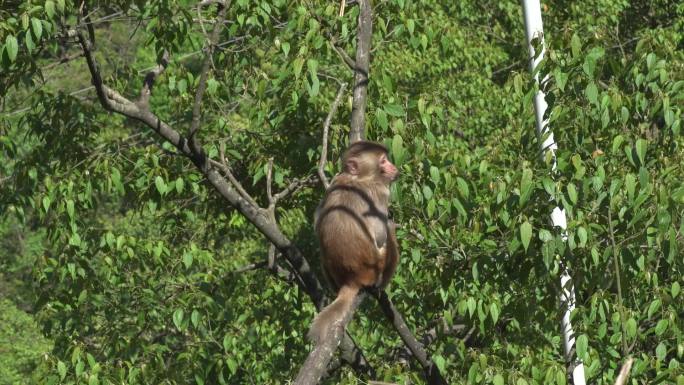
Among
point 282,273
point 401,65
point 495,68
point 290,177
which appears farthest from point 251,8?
point 495,68

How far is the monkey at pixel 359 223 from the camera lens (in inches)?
202

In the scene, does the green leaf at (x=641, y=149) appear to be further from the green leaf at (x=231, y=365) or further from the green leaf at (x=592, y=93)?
the green leaf at (x=231, y=365)

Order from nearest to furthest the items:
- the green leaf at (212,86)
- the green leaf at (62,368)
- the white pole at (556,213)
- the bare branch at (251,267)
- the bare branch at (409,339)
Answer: the bare branch at (409,339) → the white pole at (556,213) → the green leaf at (62,368) → the green leaf at (212,86) → the bare branch at (251,267)

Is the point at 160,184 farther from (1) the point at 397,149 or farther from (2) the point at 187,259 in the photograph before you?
(1) the point at 397,149

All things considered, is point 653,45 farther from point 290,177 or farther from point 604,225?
point 290,177

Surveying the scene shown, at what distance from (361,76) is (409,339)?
1200 mm

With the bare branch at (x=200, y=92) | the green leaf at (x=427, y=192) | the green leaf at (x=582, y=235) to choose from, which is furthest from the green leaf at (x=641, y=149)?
the bare branch at (x=200, y=92)

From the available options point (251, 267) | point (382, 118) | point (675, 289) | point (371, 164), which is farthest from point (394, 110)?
point (251, 267)

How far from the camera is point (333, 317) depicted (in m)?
4.50

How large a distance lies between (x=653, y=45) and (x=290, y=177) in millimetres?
2318

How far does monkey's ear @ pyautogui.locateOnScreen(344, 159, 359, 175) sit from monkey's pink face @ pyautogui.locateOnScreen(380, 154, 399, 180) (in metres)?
0.11

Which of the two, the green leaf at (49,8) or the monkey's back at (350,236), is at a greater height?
the green leaf at (49,8)

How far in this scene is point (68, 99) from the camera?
655 cm

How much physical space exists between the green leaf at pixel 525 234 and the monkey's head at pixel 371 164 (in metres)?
0.77
